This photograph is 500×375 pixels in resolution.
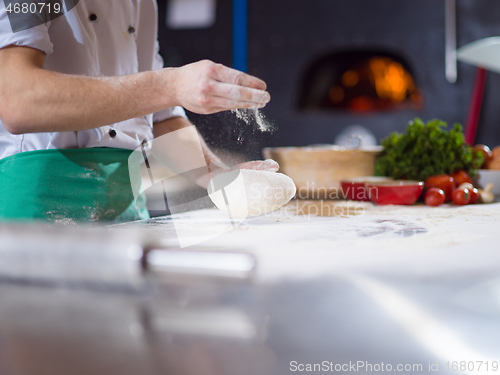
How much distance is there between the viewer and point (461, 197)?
85 cm

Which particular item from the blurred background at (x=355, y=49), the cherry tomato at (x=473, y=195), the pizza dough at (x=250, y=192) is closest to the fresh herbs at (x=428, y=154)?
the cherry tomato at (x=473, y=195)

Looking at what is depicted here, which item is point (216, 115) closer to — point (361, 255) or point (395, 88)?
point (361, 255)

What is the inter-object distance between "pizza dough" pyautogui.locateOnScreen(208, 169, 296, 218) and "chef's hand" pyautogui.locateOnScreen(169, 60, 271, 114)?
13 centimetres

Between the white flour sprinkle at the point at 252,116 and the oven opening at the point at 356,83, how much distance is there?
2998 mm

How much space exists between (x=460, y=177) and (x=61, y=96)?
0.93 m

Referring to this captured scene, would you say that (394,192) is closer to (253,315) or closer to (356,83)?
(253,315)

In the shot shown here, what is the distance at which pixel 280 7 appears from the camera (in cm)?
329

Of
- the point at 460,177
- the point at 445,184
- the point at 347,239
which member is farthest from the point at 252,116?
the point at 460,177

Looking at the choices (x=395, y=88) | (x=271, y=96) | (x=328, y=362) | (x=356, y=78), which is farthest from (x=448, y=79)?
(x=328, y=362)

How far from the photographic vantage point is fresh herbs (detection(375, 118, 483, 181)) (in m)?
1.00

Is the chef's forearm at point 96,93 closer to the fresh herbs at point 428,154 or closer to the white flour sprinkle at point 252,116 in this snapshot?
the white flour sprinkle at point 252,116

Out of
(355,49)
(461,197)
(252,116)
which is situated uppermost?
(355,49)

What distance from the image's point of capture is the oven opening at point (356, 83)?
344cm

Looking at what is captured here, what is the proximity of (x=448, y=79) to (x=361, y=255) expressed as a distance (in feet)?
11.0
